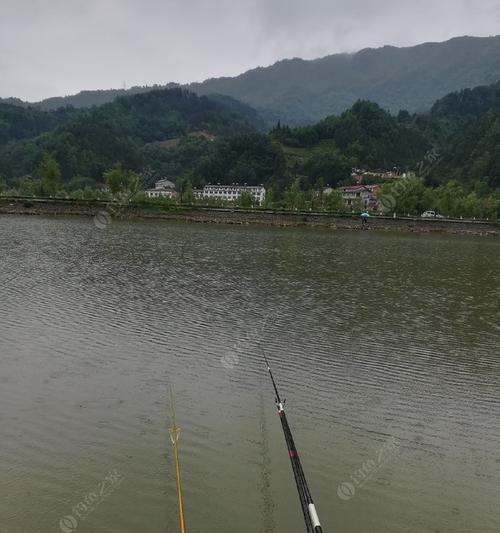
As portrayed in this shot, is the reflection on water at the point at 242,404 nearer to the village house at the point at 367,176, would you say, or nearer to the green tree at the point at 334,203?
the green tree at the point at 334,203

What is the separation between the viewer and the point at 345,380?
43.7 ft

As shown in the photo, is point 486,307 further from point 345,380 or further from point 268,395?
point 268,395

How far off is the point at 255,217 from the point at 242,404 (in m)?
76.9

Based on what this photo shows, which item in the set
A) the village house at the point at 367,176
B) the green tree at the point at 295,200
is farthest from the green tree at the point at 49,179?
the village house at the point at 367,176

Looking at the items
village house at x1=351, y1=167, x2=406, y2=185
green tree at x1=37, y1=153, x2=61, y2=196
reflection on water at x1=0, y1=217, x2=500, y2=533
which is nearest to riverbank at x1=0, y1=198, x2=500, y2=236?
green tree at x1=37, y1=153, x2=61, y2=196

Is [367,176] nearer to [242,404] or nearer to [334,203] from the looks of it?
[334,203]

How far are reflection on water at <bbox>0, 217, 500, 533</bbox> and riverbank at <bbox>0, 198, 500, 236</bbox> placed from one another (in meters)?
59.8

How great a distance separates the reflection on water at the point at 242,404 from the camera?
7816mm

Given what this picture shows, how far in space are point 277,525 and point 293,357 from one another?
309 inches

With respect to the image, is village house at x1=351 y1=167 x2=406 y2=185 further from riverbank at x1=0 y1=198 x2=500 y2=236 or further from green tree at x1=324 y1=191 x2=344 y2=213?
riverbank at x1=0 y1=198 x2=500 y2=236

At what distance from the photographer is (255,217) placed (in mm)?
87750

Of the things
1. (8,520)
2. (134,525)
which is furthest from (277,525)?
(8,520)

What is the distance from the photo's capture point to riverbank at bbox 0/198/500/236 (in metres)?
84.2

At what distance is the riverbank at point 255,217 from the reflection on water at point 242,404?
59842 millimetres
